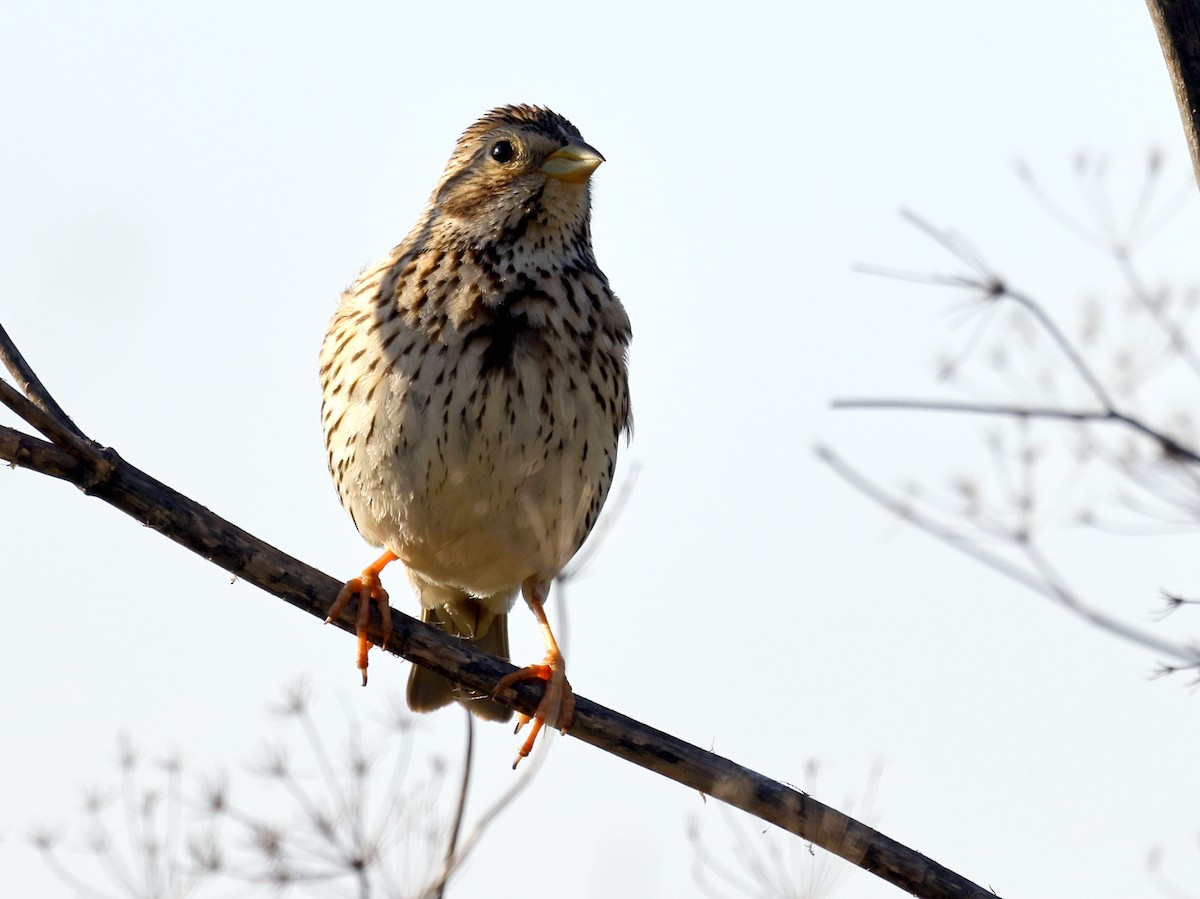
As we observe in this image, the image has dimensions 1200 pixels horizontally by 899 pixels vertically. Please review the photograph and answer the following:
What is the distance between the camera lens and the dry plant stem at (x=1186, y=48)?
344 cm

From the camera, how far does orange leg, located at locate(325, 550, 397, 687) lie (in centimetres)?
488

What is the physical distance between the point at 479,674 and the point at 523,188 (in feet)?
7.75

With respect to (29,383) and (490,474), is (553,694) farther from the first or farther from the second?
(29,383)

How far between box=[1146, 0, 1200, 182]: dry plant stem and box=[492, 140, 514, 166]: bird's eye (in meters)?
3.31

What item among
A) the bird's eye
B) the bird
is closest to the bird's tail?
the bird

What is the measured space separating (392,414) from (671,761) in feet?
6.34

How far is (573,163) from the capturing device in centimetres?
615

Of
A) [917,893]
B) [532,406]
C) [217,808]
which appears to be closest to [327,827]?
[217,808]

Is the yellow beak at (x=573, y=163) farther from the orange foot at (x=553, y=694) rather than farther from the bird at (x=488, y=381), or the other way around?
the orange foot at (x=553, y=694)

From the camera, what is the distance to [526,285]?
585 cm

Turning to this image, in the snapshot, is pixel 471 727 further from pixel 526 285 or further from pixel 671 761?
pixel 526 285

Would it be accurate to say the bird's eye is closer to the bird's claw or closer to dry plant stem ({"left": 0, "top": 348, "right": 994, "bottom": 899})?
the bird's claw

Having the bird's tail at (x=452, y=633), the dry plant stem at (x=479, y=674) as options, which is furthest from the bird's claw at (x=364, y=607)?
the bird's tail at (x=452, y=633)

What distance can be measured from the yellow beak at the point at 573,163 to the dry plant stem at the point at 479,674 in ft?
7.33
